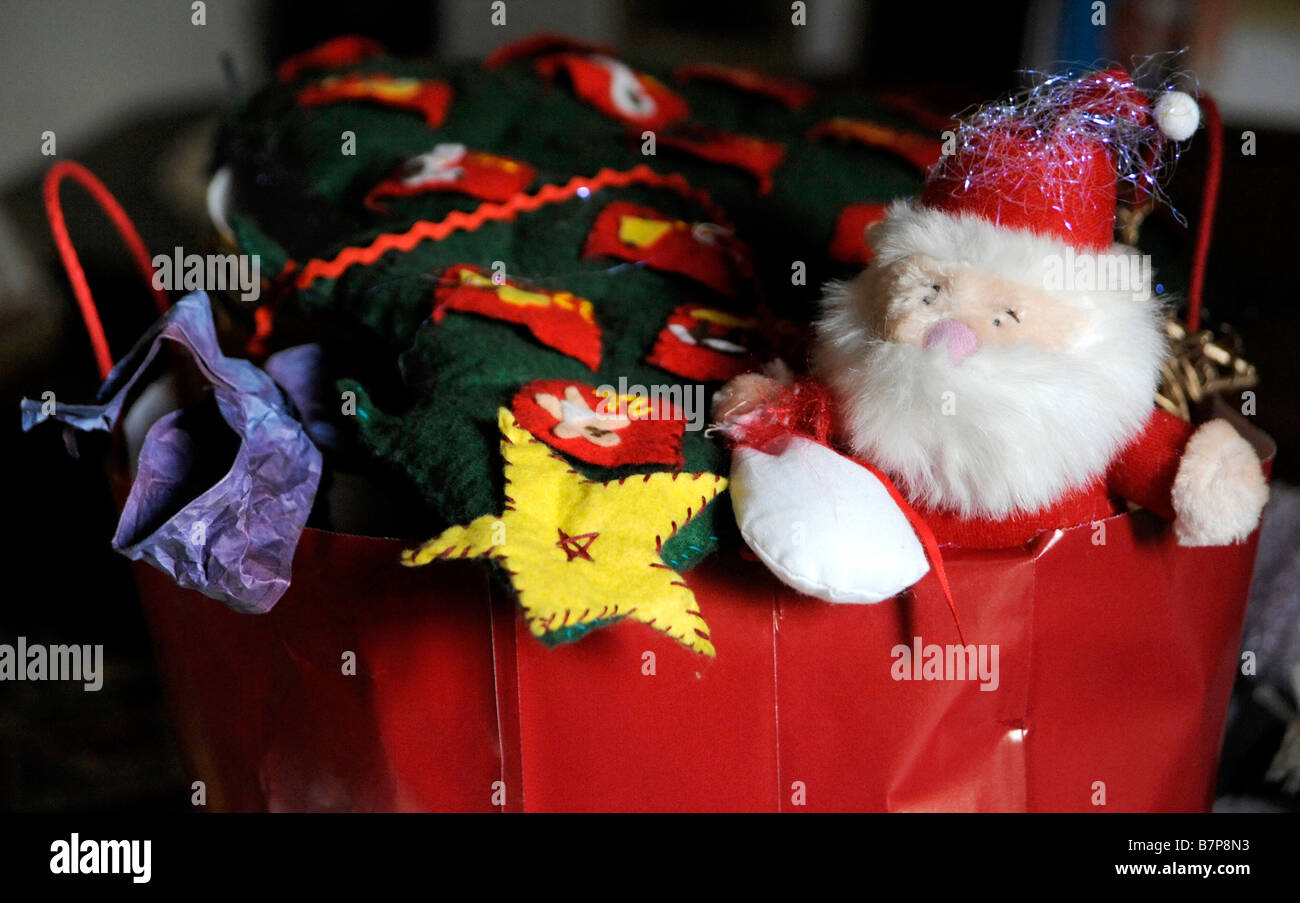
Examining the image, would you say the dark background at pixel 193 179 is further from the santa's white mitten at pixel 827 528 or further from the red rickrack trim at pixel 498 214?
the santa's white mitten at pixel 827 528

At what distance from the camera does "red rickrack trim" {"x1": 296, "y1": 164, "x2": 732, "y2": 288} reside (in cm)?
76

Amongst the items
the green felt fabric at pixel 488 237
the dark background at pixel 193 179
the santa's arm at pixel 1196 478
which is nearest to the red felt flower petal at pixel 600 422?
the green felt fabric at pixel 488 237

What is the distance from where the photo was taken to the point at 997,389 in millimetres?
561

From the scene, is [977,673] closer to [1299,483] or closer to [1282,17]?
[1299,483]

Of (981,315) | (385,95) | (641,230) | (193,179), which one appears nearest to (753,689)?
(981,315)

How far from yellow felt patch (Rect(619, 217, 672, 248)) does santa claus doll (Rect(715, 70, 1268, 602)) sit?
212 millimetres

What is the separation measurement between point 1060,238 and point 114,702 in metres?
0.98

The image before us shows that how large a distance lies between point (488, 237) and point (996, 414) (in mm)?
408

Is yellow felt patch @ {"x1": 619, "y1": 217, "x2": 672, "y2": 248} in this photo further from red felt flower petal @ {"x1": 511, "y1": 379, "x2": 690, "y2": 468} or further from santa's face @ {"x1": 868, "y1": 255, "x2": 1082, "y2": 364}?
santa's face @ {"x1": 868, "y1": 255, "x2": 1082, "y2": 364}

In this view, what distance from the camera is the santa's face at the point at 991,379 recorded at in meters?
0.56

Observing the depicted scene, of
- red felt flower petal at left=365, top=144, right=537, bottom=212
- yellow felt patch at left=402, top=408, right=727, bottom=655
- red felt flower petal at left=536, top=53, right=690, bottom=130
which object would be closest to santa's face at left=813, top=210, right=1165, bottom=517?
yellow felt patch at left=402, top=408, right=727, bottom=655

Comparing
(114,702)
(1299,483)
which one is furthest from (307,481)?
(1299,483)

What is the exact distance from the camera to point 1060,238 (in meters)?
0.60
